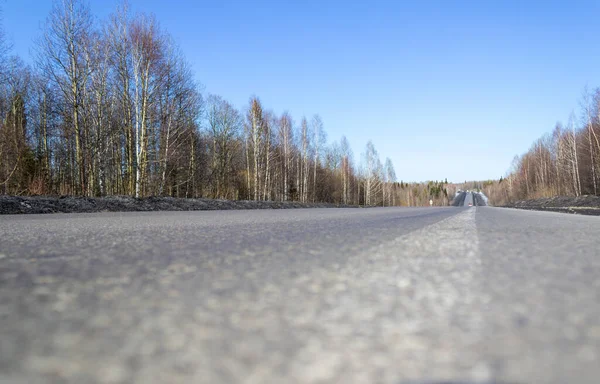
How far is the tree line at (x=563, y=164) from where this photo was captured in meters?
36.4

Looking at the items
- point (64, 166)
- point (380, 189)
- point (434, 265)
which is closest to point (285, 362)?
point (434, 265)

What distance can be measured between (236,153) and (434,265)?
40.7 m

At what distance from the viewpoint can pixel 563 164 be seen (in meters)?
44.6

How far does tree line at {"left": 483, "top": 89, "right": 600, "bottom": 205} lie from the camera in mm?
36375

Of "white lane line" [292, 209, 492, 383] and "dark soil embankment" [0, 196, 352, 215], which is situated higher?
"dark soil embankment" [0, 196, 352, 215]

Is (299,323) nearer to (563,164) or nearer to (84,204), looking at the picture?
(84,204)

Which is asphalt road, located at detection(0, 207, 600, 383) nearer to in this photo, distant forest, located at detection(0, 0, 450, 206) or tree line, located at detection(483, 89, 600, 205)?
distant forest, located at detection(0, 0, 450, 206)

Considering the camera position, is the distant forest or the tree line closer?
the distant forest

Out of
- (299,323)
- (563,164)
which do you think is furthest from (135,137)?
(563,164)

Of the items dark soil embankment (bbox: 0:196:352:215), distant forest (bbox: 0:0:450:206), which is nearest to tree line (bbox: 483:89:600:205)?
distant forest (bbox: 0:0:450:206)

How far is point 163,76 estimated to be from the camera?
1886 cm

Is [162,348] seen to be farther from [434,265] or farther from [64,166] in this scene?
[64,166]

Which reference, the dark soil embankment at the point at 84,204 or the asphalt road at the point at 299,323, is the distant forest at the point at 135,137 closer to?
the dark soil embankment at the point at 84,204

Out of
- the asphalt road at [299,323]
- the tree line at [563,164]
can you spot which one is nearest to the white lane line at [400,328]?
the asphalt road at [299,323]
